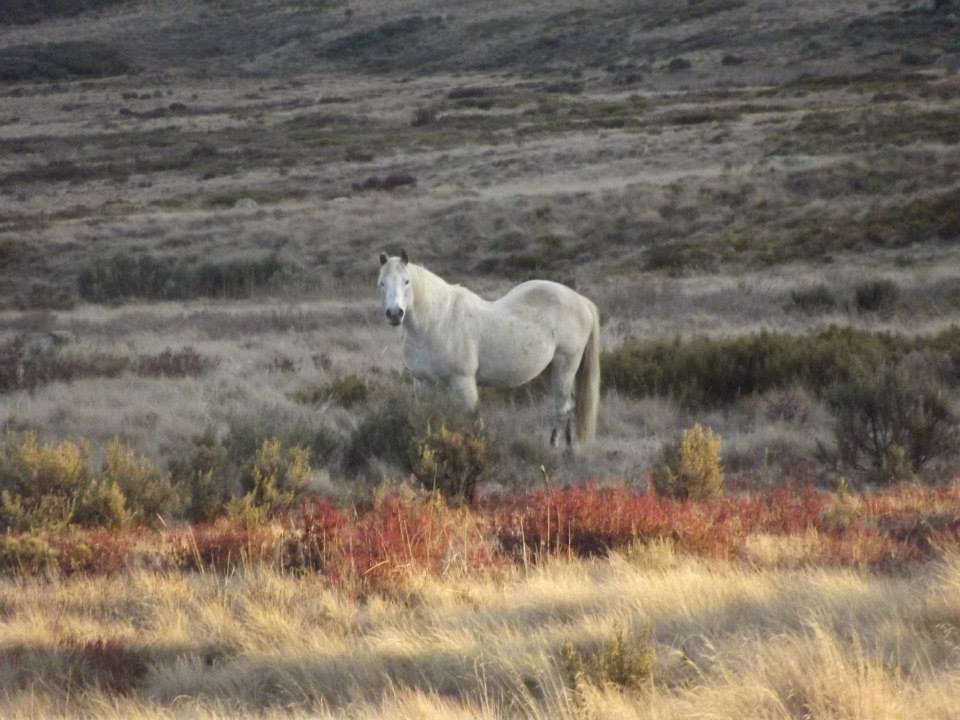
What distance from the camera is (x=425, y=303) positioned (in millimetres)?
10117

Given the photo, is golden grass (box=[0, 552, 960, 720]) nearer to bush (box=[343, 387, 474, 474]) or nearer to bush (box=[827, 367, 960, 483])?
bush (box=[343, 387, 474, 474])

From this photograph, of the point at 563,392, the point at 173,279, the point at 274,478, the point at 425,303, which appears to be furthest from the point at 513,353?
the point at 173,279

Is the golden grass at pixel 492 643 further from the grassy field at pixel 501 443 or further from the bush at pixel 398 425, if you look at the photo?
the bush at pixel 398 425

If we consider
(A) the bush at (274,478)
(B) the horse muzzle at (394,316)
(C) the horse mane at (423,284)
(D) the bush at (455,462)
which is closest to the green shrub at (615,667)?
(A) the bush at (274,478)

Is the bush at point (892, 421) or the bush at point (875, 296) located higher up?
the bush at point (892, 421)

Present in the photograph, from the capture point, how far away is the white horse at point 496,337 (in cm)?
1007

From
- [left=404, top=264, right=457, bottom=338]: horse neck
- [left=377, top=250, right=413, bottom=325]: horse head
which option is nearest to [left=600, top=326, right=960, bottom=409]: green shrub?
[left=404, top=264, right=457, bottom=338]: horse neck

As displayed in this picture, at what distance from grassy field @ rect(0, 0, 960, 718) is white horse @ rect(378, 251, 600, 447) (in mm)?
550

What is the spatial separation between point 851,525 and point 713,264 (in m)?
18.4

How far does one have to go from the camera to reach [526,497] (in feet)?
26.0

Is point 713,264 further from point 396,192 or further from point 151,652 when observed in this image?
point 151,652

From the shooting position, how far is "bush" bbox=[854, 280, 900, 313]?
733 inches

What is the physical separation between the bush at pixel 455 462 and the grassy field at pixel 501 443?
29mm

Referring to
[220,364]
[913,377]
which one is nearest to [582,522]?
[913,377]
